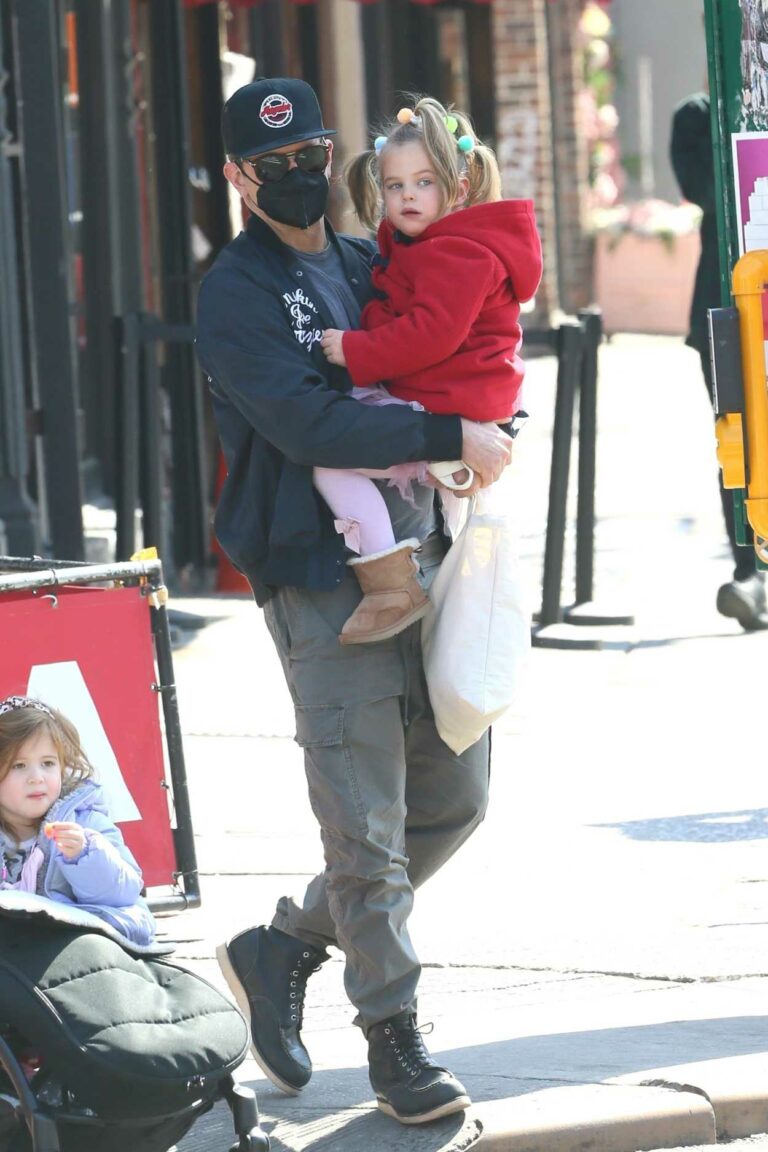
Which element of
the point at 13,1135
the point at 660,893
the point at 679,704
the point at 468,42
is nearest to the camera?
the point at 13,1135

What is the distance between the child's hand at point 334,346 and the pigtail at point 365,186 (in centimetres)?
36

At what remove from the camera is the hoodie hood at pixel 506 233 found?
3.97 m

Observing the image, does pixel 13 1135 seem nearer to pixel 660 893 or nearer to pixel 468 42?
pixel 660 893

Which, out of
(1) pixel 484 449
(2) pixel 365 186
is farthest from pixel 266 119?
(1) pixel 484 449

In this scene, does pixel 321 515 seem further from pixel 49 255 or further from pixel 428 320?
pixel 49 255

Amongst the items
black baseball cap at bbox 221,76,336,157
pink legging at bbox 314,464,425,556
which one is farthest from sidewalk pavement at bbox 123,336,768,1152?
black baseball cap at bbox 221,76,336,157

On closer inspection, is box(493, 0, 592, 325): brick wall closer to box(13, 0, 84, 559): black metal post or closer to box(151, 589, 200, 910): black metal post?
box(13, 0, 84, 559): black metal post

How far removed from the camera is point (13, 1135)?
3.80 meters

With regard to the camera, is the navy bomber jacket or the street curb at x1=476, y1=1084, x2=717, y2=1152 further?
the street curb at x1=476, y1=1084, x2=717, y2=1152

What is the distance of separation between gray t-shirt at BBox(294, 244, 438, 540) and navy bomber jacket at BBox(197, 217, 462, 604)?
3 cm

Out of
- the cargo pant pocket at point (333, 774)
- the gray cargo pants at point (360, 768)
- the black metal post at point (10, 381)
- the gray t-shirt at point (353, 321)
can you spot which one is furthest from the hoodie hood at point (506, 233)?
the black metal post at point (10, 381)

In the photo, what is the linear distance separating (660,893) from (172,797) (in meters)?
1.29

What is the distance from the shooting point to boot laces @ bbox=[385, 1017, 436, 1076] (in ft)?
13.1

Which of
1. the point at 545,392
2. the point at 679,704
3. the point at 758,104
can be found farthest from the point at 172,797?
the point at 545,392
